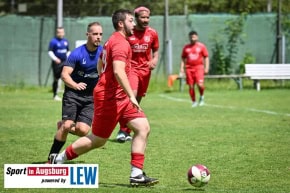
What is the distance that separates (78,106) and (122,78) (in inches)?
101

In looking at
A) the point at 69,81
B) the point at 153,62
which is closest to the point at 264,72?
the point at 153,62

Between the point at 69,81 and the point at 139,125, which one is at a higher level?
the point at 69,81

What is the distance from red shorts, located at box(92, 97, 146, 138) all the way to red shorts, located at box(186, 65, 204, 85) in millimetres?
13511

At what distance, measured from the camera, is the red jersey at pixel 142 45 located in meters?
13.5

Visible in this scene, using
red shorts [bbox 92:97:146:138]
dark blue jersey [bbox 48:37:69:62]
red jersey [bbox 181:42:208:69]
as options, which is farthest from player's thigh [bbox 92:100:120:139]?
dark blue jersey [bbox 48:37:69:62]

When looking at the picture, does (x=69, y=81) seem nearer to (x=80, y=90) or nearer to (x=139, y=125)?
(x=80, y=90)

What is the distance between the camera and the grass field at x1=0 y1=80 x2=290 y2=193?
9.12 m

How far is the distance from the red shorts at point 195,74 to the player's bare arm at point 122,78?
13815mm

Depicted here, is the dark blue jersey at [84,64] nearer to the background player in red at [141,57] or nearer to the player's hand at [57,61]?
the background player in red at [141,57]

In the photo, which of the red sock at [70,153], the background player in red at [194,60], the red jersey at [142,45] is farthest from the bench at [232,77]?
the red sock at [70,153]

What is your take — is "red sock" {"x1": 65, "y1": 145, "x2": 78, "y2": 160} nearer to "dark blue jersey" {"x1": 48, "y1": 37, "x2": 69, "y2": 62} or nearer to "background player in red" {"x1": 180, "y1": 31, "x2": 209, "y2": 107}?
"background player in red" {"x1": 180, "y1": 31, "x2": 209, "y2": 107}

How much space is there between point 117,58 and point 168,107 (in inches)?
503

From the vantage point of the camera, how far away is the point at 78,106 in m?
10.8

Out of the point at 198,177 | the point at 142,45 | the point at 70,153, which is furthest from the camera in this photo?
the point at 142,45
